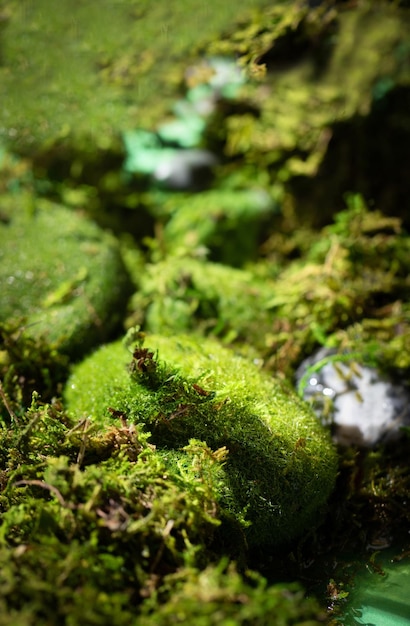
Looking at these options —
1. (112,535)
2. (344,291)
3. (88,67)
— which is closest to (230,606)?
(112,535)

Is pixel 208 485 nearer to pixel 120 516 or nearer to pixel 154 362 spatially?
pixel 120 516

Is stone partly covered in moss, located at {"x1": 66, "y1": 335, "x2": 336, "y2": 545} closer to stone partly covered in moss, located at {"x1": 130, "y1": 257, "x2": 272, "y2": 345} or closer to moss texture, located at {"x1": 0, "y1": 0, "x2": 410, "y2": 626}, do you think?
moss texture, located at {"x1": 0, "y1": 0, "x2": 410, "y2": 626}

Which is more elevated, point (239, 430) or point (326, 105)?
point (326, 105)

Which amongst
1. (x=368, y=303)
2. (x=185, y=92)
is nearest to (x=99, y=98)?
(x=185, y=92)

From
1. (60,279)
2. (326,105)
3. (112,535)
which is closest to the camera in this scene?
(112,535)

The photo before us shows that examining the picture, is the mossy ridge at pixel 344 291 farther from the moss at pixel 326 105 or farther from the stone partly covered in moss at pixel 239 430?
the stone partly covered in moss at pixel 239 430

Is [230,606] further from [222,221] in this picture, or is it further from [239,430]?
[222,221]

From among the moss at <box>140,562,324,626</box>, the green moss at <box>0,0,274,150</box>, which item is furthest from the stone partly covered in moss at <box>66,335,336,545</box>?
the green moss at <box>0,0,274,150</box>
